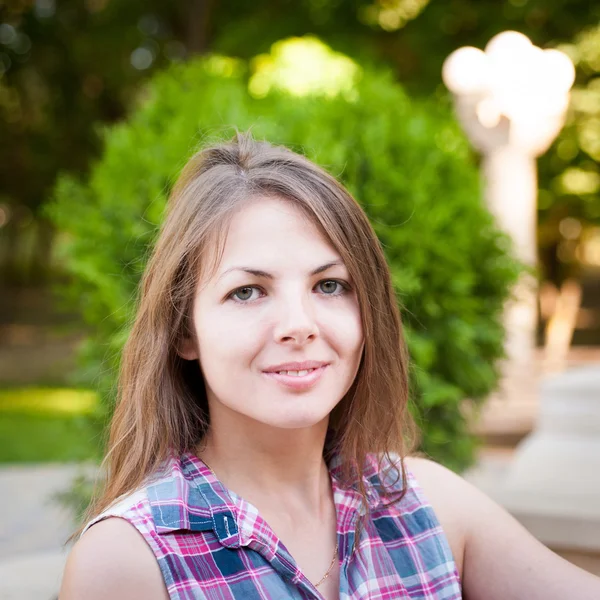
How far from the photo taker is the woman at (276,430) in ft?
4.45

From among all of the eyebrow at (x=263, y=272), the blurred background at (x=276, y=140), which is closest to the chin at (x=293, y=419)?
the eyebrow at (x=263, y=272)

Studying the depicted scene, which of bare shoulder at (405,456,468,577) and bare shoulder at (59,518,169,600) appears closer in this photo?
bare shoulder at (59,518,169,600)

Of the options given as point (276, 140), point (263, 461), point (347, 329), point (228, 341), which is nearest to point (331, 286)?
point (347, 329)

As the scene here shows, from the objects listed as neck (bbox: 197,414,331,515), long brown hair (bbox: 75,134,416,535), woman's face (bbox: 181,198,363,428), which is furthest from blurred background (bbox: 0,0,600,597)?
neck (bbox: 197,414,331,515)

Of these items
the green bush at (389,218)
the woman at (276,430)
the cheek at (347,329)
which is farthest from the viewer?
the green bush at (389,218)

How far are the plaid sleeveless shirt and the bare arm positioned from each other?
0.21 feet

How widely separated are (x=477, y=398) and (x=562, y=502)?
4.17 ft

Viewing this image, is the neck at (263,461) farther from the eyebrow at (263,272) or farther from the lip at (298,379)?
the eyebrow at (263,272)

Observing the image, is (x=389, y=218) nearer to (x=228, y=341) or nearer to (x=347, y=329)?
(x=347, y=329)

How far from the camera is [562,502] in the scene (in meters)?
2.68

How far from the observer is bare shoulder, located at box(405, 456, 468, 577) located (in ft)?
5.36

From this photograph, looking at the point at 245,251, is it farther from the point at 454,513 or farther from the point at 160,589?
the point at 454,513

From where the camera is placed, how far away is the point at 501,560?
5.29 feet

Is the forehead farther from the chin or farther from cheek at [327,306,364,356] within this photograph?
the chin
